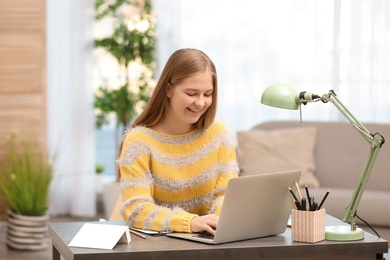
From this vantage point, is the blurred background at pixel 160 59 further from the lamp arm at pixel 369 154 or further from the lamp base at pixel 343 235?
the lamp base at pixel 343 235

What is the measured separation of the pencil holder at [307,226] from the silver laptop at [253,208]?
0.08 metres

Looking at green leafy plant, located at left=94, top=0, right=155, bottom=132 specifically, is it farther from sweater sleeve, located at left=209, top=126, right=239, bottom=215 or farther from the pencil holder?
the pencil holder

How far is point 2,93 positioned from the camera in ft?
18.7

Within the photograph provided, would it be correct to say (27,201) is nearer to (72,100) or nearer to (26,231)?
(26,231)

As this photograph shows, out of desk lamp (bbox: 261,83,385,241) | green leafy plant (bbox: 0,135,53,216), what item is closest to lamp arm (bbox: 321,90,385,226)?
desk lamp (bbox: 261,83,385,241)

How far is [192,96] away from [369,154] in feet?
2.07

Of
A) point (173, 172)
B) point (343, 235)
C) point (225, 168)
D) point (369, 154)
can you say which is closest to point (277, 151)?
point (225, 168)

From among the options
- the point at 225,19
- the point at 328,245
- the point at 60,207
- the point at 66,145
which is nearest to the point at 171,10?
the point at 225,19

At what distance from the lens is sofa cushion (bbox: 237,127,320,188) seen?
5.19 meters

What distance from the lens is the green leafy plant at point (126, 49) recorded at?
639cm

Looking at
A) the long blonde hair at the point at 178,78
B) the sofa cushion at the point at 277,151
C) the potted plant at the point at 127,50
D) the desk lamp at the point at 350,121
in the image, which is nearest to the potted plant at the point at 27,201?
the potted plant at the point at 127,50

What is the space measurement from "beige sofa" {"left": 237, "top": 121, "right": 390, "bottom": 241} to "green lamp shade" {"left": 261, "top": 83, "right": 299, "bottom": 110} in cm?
233

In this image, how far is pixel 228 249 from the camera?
2506 mm

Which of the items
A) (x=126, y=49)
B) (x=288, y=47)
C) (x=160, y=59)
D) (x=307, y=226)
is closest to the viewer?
(x=307, y=226)
